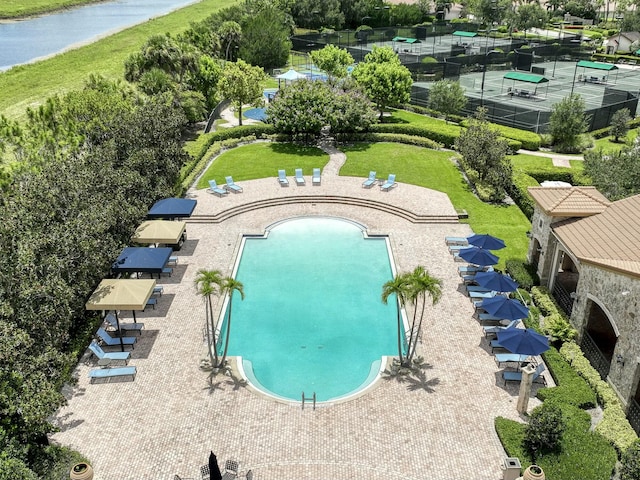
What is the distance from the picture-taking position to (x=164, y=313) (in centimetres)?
2469

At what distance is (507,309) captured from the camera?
22.5 m

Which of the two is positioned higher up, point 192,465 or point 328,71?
point 328,71

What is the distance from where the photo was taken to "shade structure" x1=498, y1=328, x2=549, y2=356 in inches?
787

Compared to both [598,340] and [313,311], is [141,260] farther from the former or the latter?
[598,340]

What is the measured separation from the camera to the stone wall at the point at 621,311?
18.6 meters

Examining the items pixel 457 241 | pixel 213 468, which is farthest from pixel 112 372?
pixel 457 241

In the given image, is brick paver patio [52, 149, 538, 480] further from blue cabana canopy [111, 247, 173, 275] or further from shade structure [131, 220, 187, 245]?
shade structure [131, 220, 187, 245]

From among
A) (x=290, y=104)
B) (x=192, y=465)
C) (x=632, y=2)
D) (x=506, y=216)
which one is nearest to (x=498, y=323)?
(x=506, y=216)

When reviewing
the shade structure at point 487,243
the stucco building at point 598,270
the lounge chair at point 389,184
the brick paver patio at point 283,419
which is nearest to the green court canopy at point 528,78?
the lounge chair at point 389,184

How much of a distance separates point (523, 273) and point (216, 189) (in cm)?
2119

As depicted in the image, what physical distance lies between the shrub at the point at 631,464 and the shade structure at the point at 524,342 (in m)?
4.99

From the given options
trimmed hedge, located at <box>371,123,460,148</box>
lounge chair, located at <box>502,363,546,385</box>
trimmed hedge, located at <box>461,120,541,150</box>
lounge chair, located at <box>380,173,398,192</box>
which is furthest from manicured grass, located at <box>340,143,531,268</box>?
lounge chair, located at <box>502,363,546,385</box>

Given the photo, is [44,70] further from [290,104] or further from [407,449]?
[407,449]

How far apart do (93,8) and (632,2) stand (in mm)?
138796
